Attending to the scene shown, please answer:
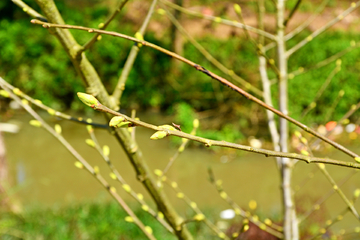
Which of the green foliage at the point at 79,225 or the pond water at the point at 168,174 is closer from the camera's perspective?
the green foliage at the point at 79,225

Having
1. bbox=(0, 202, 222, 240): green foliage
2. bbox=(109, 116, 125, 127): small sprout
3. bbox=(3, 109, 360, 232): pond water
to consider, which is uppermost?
bbox=(3, 109, 360, 232): pond water

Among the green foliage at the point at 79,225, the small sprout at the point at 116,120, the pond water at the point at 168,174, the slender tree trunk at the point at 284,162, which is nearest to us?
the small sprout at the point at 116,120

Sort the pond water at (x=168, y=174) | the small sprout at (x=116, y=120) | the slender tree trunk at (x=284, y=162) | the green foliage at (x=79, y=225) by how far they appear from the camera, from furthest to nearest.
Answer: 1. the pond water at (x=168, y=174)
2. the green foliage at (x=79, y=225)
3. the slender tree trunk at (x=284, y=162)
4. the small sprout at (x=116, y=120)

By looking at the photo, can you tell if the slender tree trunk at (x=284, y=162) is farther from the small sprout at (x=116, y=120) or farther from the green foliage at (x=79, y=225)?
the green foliage at (x=79, y=225)

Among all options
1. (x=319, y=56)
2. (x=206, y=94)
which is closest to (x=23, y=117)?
(x=206, y=94)

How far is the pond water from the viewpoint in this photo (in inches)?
172

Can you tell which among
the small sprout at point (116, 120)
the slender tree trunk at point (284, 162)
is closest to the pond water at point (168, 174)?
the slender tree trunk at point (284, 162)

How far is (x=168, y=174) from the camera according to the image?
5094mm

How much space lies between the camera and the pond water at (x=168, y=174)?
172 inches

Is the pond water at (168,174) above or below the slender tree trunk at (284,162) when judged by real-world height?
above

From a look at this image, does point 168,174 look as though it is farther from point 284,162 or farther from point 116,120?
point 116,120

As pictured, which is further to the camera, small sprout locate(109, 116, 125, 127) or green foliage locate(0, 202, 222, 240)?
green foliage locate(0, 202, 222, 240)

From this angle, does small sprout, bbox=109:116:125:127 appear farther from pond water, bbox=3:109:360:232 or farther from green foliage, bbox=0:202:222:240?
pond water, bbox=3:109:360:232

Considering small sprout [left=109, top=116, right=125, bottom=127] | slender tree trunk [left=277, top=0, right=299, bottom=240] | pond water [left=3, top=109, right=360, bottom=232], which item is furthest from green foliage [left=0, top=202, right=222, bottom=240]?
small sprout [left=109, top=116, right=125, bottom=127]
